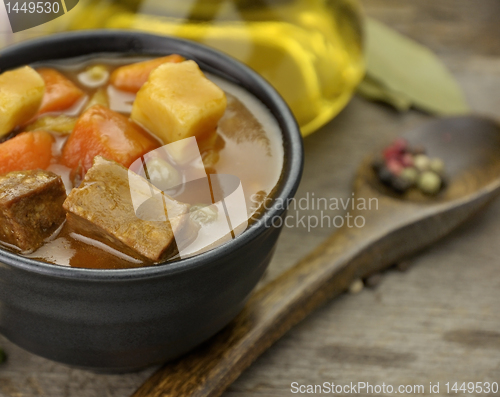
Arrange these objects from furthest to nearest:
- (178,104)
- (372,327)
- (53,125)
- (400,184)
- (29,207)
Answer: (400,184)
(372,327)
(53,125)
(178,104)
(29,207)

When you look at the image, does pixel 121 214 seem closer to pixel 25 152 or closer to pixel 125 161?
pixel 125 161

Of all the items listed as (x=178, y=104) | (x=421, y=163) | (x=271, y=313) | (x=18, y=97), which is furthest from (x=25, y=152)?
(x=421, y=163)

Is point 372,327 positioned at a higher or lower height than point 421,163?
lower

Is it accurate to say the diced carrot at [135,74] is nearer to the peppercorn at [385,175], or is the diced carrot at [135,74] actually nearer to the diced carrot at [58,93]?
the diced carrot at [58,93]

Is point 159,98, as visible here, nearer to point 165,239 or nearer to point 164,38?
point 165,239

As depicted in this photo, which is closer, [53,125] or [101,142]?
[101,142]

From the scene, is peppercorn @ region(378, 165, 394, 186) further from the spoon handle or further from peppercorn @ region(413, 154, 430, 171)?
the spoon handle

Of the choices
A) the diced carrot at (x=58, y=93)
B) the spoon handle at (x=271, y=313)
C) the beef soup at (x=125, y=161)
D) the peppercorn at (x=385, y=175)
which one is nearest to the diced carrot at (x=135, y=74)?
the beef soup at (x=125, y=161)
